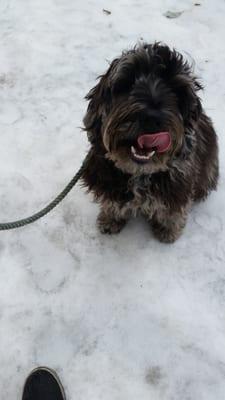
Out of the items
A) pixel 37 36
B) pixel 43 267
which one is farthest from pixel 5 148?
pixel 37 36

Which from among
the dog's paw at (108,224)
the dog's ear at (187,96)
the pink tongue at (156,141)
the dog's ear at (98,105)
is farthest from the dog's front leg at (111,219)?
the dog's ear at (187,96)

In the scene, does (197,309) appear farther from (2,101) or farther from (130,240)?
(2,101)

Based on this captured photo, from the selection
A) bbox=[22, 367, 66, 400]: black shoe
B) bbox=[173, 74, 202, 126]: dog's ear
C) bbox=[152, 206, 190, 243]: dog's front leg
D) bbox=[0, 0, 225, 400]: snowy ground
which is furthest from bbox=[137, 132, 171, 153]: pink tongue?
bbox=[22, 367, 66, 400]: black shoe

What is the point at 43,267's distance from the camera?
11.4 ft

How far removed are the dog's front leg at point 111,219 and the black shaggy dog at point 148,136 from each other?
0.07ft

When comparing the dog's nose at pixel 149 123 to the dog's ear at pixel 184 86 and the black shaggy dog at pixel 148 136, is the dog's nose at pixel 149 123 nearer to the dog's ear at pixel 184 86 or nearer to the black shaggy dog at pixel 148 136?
the black shaggy dog at pixel 148 136

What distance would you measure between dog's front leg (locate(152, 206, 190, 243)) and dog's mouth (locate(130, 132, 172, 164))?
2.20 feet

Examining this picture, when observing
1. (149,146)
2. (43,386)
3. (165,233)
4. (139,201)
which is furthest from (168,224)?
(43,386)

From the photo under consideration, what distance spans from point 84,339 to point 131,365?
0.35m

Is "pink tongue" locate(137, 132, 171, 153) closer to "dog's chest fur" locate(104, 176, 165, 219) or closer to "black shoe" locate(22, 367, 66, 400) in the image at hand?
"dog's chest fur" locate(104, 176, 165, 219)

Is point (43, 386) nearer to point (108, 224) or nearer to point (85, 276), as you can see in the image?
point (85, 276)

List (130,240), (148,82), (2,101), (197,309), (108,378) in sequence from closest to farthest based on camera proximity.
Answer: (148,82)
(108,378)
(197,309)
(130,240)
(2,101)

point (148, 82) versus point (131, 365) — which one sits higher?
point (148, 82)

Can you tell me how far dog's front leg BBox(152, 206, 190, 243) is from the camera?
11.0 feet
